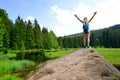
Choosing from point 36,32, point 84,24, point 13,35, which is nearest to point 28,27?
point 36,32

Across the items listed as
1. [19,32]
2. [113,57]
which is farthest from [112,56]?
[19,32]

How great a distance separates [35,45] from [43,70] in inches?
4363

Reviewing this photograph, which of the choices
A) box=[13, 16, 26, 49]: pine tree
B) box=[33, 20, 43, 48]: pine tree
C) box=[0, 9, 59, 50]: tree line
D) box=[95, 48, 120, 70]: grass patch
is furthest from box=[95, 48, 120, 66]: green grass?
box=[33, 20, 43, 48]: pine tree

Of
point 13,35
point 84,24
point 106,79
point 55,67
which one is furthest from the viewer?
point 13,35

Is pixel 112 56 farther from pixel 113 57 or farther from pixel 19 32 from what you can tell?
pixel 19 32

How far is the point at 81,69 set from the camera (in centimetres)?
1174

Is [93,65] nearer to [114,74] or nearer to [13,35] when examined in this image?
[114,74]

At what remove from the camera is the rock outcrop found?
11007mm

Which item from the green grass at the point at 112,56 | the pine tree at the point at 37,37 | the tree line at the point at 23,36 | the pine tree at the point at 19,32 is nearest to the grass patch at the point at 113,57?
the green grass at the point at 112,56

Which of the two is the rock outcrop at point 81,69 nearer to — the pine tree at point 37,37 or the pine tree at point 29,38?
the pine tree at point 29,38

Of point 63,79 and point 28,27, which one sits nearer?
point 63,79

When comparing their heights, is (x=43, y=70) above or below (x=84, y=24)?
below

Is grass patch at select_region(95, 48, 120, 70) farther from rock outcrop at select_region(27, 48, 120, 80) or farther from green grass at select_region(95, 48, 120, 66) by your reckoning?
rock outcrop at select_region(27, 48, 120, 80)

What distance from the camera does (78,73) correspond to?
1131 cm
